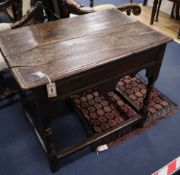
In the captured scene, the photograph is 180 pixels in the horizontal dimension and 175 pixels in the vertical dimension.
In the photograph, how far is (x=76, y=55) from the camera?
3.72 feet

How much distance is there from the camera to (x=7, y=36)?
4.27 feet

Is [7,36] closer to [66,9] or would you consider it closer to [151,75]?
[66,9]

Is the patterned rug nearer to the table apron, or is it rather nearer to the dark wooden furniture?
the dark wooden furniture

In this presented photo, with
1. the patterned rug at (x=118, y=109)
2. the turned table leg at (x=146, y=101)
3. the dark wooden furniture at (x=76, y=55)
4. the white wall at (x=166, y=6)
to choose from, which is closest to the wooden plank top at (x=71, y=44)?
the dark wooden furniture at (x=76, y=55)

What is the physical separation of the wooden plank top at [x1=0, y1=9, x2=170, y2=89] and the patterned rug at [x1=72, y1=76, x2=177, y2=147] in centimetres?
52

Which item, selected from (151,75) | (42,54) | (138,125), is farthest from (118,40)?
(138,125)

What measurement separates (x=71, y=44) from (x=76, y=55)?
122 mm

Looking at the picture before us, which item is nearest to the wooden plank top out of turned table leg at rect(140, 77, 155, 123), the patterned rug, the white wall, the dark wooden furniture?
the dark wooden furniture

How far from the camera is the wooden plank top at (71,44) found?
1.04m

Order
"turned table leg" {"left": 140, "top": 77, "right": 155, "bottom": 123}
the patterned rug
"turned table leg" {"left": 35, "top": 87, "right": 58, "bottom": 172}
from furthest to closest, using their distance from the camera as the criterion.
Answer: the patterned rug, "turned table leg" {"left": 140, "top": 77, "right": 155, "bottom": 123}, "turned table leg" {"left": 35, "top": 87, "right": 58, "bottom": 172}

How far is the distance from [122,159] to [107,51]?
78cm

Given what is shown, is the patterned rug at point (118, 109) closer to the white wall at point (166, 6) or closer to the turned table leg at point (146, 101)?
the turned table leg at point (146, 101)

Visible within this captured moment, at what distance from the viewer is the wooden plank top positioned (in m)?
1.04

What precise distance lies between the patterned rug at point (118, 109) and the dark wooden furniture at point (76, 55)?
220mm
